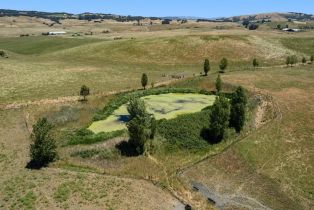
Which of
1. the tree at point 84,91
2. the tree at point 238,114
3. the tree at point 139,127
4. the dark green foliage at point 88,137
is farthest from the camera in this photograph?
the tree at point 84,91

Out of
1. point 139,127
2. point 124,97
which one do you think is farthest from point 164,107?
point 139,127

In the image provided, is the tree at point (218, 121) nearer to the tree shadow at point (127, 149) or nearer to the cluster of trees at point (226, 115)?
the cluster of trees at point (226, 115)

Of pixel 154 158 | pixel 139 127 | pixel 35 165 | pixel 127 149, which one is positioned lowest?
pixel 154 158

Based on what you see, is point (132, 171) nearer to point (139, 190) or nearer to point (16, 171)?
point (139, 190)

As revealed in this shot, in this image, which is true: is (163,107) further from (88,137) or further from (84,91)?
(88,137)

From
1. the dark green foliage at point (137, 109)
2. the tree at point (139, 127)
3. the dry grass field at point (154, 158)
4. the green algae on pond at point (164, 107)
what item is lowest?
the dry grass field at point (154, 158)

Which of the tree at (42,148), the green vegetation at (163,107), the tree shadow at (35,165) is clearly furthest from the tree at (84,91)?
the tree shadow at (35,165)

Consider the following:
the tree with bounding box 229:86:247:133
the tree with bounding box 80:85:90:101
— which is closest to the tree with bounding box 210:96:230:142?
the tree with bounding box 229:86:247:133

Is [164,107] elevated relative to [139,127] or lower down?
lower down
